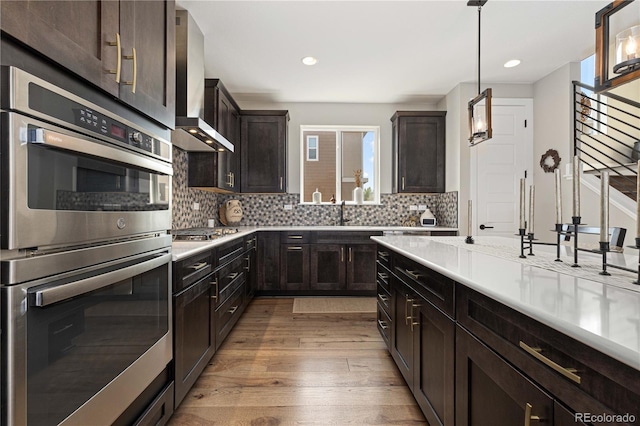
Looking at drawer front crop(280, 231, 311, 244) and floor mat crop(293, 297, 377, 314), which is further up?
drawer front crop(280, 231, 311, 244)

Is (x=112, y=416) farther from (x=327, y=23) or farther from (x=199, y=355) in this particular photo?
(x=327, y=23)

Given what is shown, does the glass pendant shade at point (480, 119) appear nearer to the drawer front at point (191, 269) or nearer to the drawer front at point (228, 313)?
the drawer front at point (191, 269)

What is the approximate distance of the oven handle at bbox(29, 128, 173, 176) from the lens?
81 cm

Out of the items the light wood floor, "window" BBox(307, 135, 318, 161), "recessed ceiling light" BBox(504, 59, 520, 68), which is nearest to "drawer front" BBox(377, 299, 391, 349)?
the light wood floor

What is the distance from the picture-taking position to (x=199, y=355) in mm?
2043

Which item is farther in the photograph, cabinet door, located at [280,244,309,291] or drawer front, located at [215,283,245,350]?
cabinet door, located at [280,244,309,291]

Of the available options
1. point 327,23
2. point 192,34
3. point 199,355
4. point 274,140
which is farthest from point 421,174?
point 199,355

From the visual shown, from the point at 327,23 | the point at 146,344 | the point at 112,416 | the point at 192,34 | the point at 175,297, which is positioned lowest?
the point at 112,416

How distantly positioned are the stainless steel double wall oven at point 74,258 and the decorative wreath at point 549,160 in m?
4.42

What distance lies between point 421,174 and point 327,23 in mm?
2552

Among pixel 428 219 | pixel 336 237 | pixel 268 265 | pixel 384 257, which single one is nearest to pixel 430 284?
pixel 384 257

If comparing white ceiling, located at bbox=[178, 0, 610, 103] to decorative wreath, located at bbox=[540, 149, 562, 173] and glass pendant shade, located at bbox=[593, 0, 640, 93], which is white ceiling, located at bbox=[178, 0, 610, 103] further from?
glass pendant shade, located at bbox=[593, 0, 640, 93]

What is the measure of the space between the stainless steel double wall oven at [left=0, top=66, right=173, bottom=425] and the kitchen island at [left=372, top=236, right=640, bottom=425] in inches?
49.1

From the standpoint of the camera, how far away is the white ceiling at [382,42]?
267 cm
